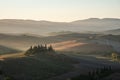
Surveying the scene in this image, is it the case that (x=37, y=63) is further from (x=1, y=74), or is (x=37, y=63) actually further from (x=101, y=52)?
(x=101, y=52)

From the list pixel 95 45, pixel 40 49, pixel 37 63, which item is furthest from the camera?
pixel 95 45

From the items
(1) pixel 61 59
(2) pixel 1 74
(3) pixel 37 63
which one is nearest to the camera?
(2) pixel 1 74

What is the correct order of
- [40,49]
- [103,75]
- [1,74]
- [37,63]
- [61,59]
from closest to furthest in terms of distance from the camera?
[1,74] < [103,75] < [37,63] < [61,59] < [40,49]

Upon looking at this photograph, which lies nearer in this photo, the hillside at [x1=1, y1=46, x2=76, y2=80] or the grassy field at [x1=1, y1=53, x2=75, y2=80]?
the hillside at [x1=1, y1=46, x2=76, y2=80]

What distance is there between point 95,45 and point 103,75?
102323 mm

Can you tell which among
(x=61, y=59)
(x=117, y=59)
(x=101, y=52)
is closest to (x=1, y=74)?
(x=61, y=59)

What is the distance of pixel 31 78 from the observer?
63.9 m

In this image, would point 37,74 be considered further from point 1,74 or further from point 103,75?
point 103,75

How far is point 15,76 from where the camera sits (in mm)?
64562

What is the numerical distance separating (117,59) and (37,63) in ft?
154

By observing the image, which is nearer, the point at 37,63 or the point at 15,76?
the point at 15,76

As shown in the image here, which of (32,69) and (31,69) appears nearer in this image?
(31,69)

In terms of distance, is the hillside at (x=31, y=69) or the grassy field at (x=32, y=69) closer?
the hillside at (x=31, y=69)

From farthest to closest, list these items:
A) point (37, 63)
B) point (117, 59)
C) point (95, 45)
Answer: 1. point (95, 45)
2. point (117, 59)
3. point (37, 63)
